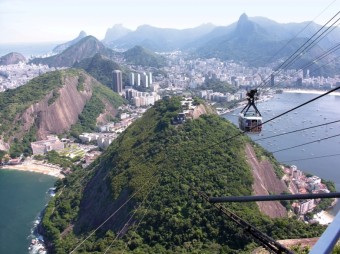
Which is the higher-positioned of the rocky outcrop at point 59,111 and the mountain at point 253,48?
the mountain at point 253,48

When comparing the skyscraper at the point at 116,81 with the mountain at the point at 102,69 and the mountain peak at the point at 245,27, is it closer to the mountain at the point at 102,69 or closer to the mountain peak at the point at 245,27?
the mountain at the point at 102,69

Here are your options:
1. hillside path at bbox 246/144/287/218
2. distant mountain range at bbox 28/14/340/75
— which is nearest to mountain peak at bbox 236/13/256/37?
distant mountain range at bbox 28/14/340/75

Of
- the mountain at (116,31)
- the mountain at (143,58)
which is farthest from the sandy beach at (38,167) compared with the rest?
the mountain at (116,31)

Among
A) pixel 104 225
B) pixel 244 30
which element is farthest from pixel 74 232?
pixel 244 30

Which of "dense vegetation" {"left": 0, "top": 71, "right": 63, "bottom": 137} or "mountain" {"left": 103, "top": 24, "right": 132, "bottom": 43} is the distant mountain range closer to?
"dense vegetation" {"left": 0, "top": 71, "right": 63, "bottom": 137}

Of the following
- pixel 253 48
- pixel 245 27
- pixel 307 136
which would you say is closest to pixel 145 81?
pixel 307 136
